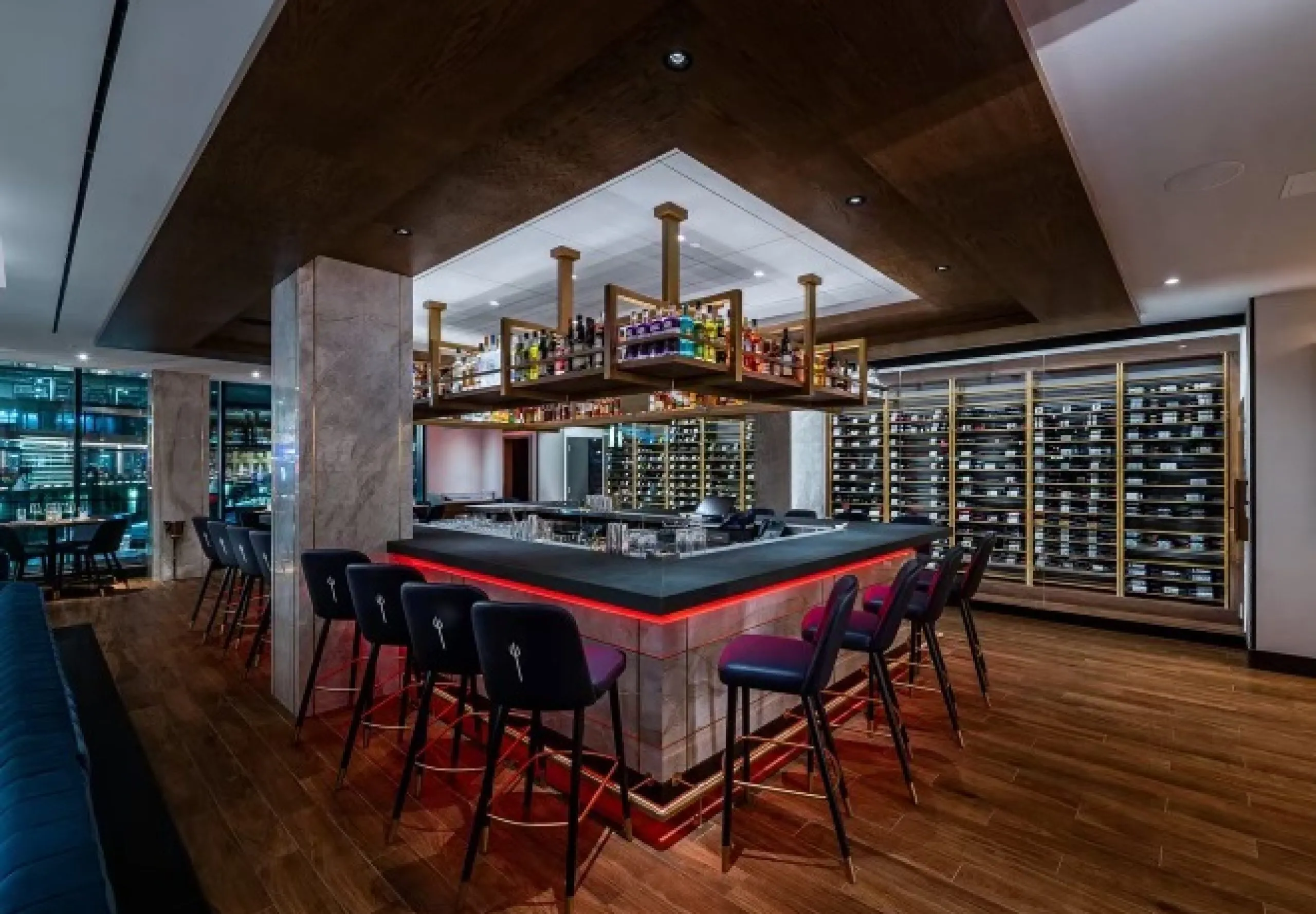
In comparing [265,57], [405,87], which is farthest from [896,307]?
[265,57]

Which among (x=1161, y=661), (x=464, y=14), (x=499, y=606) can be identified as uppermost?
(x=464, y=14)

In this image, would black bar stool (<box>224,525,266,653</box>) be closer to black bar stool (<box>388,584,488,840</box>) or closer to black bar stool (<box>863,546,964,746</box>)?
black bar stool (<box>388,584,488,840</box>)

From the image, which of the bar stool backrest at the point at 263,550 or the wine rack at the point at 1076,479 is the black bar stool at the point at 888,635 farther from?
the wine rack at the point at 1076,479

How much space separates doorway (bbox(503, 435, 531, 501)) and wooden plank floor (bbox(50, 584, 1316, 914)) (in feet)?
26.5

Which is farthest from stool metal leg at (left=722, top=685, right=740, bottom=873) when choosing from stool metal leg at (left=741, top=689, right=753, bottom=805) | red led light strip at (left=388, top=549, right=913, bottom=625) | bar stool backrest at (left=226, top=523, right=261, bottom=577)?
bar stool backrest at (left=226, top=523, right=261, bottom=577)

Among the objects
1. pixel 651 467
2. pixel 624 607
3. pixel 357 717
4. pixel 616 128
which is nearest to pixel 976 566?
pixel 624 607

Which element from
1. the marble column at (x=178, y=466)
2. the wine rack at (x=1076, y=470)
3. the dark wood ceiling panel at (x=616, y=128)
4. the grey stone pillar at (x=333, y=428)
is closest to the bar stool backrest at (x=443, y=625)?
the grey stone pillar at (x=333, y=428)

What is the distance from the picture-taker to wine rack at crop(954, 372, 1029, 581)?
6578 millimetres

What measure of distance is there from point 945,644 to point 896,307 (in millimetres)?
2876

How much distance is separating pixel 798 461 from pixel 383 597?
5.94 meters

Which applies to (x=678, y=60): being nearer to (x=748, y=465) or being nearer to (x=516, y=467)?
(x=748, y=465)

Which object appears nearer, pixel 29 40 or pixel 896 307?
pixel 29 40

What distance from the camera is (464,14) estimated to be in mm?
1634

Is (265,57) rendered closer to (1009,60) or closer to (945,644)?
(1009,60)
